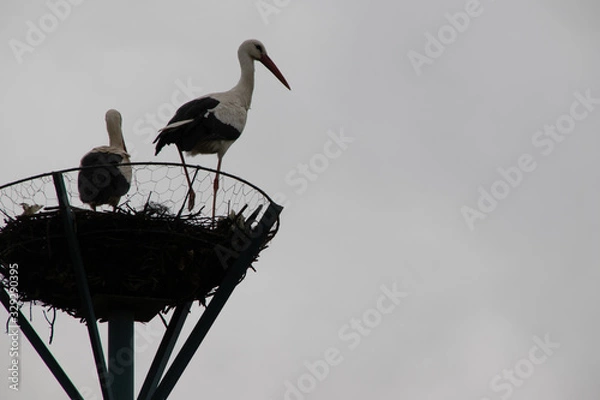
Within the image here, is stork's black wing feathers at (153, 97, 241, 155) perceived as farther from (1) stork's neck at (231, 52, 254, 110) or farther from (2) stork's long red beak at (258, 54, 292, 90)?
(2) stork's long red beak at (258, 54, 292, 90)

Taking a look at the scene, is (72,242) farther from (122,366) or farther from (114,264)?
(122,366)

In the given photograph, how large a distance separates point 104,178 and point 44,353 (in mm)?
2555

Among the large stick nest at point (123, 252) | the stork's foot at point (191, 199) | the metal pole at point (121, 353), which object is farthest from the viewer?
the stork's foot at point (191, 199)

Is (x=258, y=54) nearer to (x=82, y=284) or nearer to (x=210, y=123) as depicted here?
(x=210, y=123)

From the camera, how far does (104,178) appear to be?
46.8 ft

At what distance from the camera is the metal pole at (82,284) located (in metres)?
12.1

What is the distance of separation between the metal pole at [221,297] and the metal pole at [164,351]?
174 millimetres

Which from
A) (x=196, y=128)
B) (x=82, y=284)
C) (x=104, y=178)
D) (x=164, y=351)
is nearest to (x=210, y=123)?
(x=196, y=128)

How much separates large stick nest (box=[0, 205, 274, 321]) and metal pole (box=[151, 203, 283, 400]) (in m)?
0.10

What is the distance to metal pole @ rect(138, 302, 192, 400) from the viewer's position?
12.5 meters

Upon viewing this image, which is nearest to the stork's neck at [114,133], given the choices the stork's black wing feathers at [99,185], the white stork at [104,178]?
the white stork at [104,178]

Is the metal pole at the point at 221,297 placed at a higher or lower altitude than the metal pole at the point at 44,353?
lower

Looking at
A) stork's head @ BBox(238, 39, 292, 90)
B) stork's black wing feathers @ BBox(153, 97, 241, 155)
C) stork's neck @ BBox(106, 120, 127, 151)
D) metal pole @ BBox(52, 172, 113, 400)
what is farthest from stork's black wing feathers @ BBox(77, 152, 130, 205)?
stork's head @ BBox(238, 39, 292, 90)

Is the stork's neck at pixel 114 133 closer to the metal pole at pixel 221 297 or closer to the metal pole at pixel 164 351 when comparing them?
the metal pole at pixel 164 351
